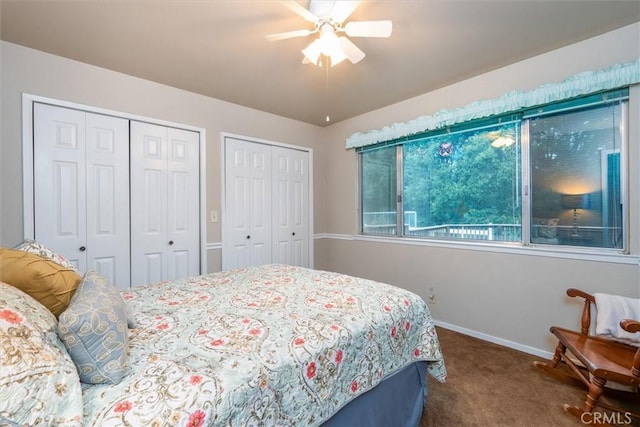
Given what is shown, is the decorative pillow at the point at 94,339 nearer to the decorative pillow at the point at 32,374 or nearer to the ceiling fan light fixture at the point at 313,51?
the decorative pillow at the point at 32,374

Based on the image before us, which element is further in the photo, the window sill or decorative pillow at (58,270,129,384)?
the window sill

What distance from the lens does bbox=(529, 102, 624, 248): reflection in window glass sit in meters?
2.04

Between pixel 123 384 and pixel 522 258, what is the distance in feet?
9.20

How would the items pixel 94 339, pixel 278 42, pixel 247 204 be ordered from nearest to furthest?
pixel 94 339, pixel 278 42, pixel 247 204

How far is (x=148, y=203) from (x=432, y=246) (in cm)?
290

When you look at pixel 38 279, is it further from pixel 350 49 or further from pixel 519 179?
pixel 519 179

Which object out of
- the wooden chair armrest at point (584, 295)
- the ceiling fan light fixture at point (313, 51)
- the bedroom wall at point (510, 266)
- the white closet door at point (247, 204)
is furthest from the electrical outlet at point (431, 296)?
the ceiling fan light fixture at point (313, 51)

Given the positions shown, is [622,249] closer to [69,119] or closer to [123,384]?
[123,384]

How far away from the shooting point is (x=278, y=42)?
81.7 inches

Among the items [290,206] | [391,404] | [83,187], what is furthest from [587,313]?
[83,187]

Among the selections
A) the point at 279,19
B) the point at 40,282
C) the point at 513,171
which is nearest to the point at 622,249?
the point at 513,171

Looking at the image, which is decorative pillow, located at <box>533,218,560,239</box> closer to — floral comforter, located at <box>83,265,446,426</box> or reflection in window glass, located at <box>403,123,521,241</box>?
reflection in window glass, located at <box>403,123,521,241</box>

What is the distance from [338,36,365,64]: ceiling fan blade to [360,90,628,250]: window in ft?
4.65

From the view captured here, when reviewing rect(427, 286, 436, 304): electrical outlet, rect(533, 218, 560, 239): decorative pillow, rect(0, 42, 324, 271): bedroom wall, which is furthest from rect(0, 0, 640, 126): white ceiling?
rect(427, 286, 436, 304): electrical outlet
